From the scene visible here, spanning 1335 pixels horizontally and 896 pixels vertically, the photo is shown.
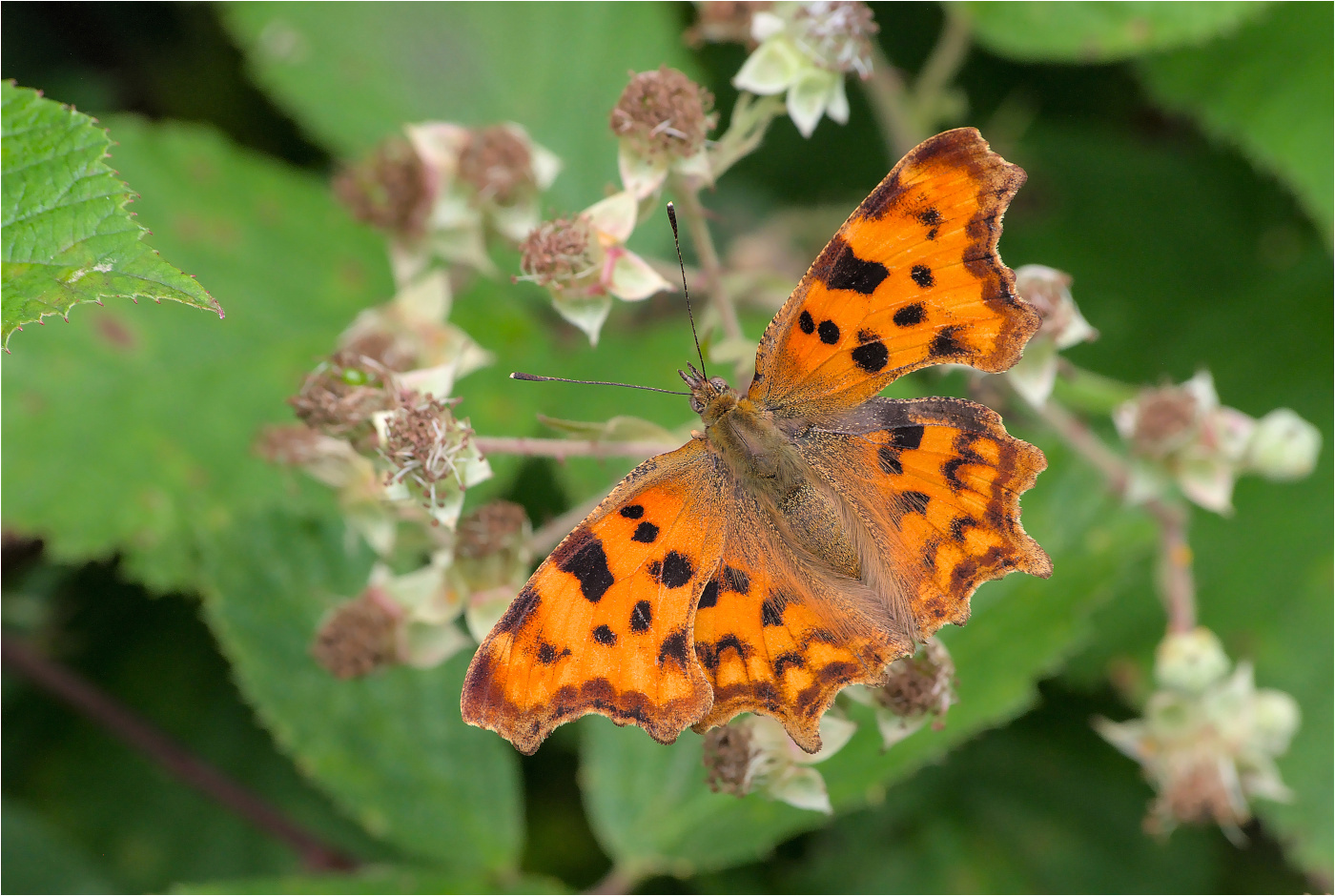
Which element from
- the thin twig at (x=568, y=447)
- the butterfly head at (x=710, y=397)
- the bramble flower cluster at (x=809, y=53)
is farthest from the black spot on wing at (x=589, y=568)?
the bramble flower cluster at (x=809, y=53)

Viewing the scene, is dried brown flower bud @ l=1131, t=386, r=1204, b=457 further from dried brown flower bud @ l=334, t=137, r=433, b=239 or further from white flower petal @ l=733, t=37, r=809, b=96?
dried brown flower bud @ l=334, t=137, r=433, b=239


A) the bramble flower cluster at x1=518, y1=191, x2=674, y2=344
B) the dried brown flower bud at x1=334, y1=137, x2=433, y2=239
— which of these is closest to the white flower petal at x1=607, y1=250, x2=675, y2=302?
the bramble flower cluster at x1=518, y1=191, x2=674, y2=344

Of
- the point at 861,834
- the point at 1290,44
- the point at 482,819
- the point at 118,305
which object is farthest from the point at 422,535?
the point at 1290,44

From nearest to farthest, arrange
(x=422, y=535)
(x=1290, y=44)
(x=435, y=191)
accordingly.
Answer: (x=422, y=535), (x=435, y=191), (x=1290, y=44)

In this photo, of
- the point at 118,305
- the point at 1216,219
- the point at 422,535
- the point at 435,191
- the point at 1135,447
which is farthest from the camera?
the point at 1216,219

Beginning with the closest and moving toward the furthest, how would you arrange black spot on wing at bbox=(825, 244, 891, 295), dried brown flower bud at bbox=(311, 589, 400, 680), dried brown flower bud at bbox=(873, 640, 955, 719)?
black spot on wing at bbox=(825, 244, 891, 295), dried brown flower bud at bbox=(873, 640, 955, 719), dried brown flower bud at bbox=(311, 589, 400, 680)

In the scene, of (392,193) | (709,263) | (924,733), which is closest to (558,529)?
(709,263)

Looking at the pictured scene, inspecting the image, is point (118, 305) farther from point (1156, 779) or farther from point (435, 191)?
point (1156, 779)

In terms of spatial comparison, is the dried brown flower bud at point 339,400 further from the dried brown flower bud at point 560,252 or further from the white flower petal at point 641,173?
the white flower petal at point 641,173

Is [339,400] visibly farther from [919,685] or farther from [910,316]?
[919,685]
